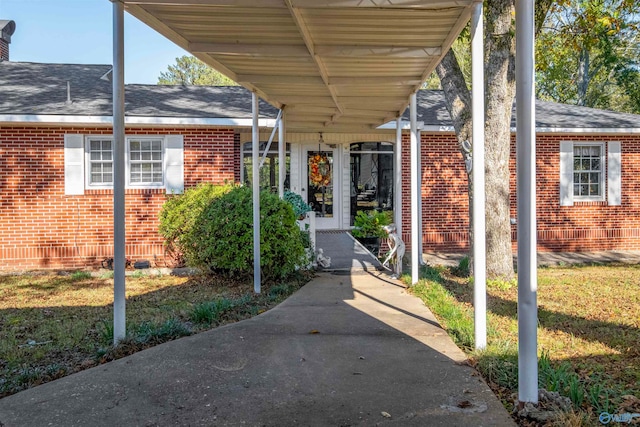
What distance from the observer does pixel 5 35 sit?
60.5ft

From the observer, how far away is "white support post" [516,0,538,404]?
3.88m

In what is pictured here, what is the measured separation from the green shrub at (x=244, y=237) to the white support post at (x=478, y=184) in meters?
4.13

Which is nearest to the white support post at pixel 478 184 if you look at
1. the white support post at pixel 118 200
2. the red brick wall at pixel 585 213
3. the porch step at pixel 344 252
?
the white support post at pixel 118 200

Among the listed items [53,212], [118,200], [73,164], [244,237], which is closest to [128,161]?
[73,164]

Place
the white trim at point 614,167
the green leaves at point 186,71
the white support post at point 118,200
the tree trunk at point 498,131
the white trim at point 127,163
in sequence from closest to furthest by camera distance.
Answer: the white support post at point 118,200
the tree trunk at point 498,131
the white trim at point 127,163
the white trim at point 614,167
the green leaves at point 186,71

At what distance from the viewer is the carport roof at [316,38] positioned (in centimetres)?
514

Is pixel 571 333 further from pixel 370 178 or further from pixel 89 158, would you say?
pixel 89 158

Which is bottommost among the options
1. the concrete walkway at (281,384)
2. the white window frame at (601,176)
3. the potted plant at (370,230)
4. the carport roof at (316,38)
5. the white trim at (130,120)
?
the concrete walkway at (281,384)

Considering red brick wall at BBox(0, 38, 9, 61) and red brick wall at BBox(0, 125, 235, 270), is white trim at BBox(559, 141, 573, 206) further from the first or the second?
red brick wall at BBox(0, 38, 9, 61)

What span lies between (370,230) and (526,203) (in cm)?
993

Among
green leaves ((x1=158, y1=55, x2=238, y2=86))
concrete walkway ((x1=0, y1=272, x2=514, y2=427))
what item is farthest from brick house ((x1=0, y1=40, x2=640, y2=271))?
green leaves ((x1=158, y1=55, x2=238, y2=86))

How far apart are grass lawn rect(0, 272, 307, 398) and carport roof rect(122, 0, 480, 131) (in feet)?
9.80

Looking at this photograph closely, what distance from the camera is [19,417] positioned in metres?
3.81

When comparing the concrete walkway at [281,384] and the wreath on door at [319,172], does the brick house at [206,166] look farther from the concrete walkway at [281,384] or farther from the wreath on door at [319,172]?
the concrete walkway at [281,384]
